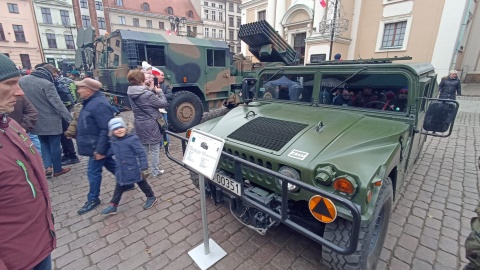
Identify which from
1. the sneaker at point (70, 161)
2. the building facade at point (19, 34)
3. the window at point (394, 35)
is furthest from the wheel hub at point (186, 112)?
the building facade at point (19, 34)

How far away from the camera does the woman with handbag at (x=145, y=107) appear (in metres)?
3.37

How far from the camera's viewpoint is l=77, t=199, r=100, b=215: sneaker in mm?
2992

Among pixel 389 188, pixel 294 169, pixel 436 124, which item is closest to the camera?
pixel 294 169

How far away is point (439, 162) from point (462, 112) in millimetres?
7483

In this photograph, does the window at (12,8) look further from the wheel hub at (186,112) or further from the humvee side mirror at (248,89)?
the humvee side mirror at (248,89)

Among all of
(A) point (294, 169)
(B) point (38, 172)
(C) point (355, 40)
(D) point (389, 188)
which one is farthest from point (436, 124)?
(C) point (355, 40)

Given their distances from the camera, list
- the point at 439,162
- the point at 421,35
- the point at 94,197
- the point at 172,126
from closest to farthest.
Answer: the point at 94,197
the point at 439,162
the point at 172,126
the point at 421,35

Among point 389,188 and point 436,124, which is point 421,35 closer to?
point 436,124

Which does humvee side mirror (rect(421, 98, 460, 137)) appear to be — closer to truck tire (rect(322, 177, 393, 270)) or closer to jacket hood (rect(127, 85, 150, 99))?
truck tire (rect(322, 177, 393, 270))

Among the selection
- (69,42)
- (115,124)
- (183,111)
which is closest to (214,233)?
(115,124)

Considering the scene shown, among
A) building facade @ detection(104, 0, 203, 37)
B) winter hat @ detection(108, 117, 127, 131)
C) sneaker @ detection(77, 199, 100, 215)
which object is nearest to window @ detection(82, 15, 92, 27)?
building facade @ detection(104, 0, 203, 37)

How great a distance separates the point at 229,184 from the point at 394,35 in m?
19.3

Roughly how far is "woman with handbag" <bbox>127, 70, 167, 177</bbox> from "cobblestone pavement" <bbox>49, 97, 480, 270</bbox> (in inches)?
31.3

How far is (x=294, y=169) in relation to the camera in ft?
6.29
